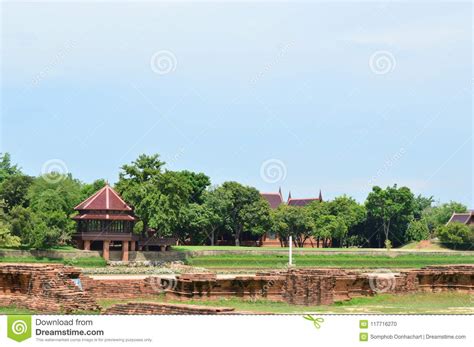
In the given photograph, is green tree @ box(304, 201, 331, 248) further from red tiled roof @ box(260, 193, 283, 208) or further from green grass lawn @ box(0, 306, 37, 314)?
green grass lawn @ box(0, 306, 37, 314)

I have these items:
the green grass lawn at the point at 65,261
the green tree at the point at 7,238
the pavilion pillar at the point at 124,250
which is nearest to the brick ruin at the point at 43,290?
the green grass lawn at the point at 65,261

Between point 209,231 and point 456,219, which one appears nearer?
point 209,231

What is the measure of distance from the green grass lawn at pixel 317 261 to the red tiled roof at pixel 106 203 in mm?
6257

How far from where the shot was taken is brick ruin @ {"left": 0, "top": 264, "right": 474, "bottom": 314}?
2566 centimetres

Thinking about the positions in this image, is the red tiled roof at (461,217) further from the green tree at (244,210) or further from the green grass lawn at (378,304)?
the green grass lawn at (378,304)

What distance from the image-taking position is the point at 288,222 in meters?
77.0

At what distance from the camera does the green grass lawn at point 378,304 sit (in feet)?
84.7

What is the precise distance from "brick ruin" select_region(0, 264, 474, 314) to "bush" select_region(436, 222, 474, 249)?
134 ft
